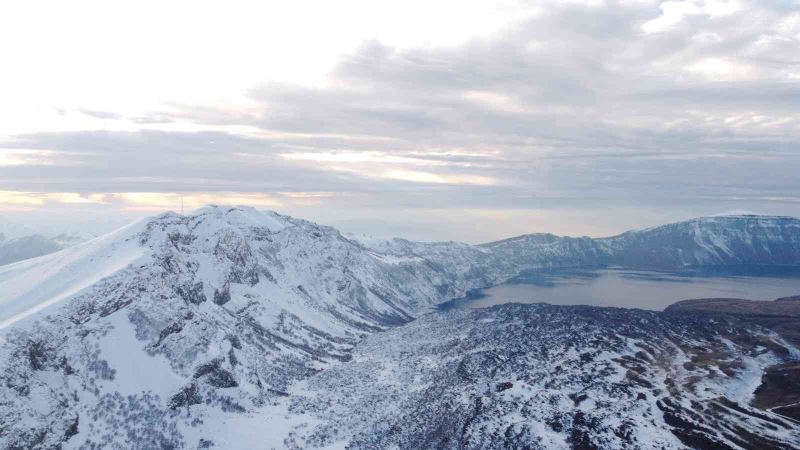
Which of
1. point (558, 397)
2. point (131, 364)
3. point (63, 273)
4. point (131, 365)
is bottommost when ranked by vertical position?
point (558, 397)

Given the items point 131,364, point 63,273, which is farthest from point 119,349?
point 63,273

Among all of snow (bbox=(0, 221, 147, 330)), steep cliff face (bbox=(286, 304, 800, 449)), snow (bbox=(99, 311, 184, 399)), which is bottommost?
steep cliff face (bbox=(286, 304, 800, 449))

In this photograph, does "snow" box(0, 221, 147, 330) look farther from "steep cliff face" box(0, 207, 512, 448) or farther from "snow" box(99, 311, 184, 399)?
"snow" box(99, 311, 184, 399)

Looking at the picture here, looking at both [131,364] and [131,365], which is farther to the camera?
[131,364]

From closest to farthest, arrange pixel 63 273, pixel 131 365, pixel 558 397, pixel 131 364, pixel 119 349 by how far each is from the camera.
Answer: pixel 131 365 < pixel 131 364 < pixel 119 349 < pixel 558 397 < pixel 63 273

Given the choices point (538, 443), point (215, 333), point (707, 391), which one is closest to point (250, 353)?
point (215, 333)

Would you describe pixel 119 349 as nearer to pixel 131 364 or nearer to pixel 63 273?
pixel 131 364

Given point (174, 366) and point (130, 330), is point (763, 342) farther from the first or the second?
point (130, 330)

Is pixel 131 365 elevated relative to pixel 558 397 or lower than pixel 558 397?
elevated

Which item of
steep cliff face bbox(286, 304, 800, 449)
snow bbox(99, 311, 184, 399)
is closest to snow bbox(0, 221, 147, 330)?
snow bbox(99, 311, 184, 399)

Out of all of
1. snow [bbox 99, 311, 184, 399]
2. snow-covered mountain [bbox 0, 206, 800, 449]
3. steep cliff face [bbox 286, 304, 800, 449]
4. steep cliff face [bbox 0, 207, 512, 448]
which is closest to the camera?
steep cliff face [bbox 0, 207, 512, 448]

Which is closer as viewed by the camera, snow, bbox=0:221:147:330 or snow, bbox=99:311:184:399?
snow, bbox=99:311:184:399
